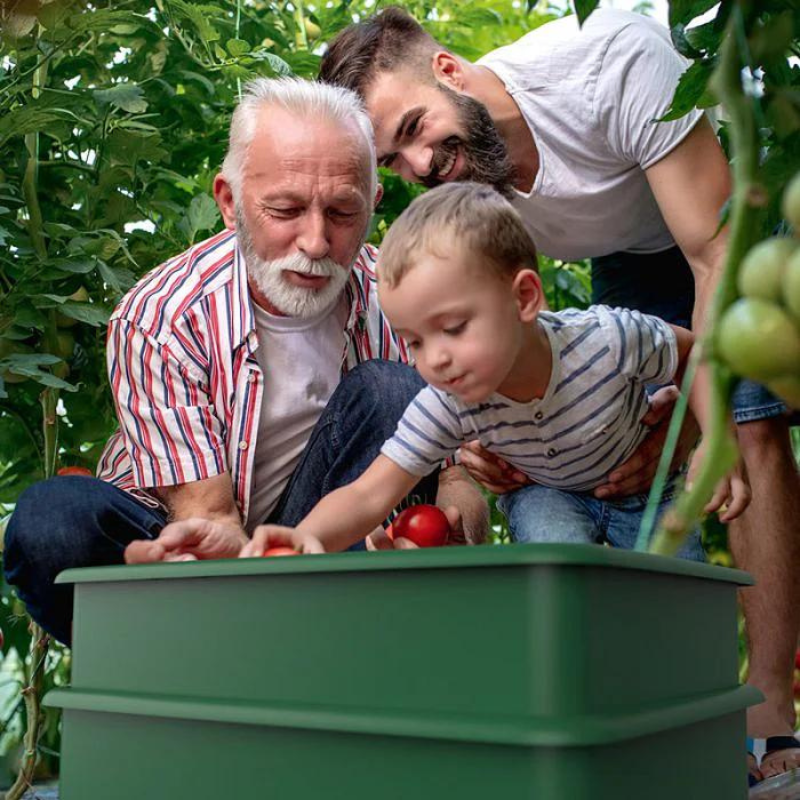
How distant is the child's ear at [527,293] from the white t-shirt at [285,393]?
0.61 m

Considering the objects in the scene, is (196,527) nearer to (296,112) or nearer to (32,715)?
(296,112)

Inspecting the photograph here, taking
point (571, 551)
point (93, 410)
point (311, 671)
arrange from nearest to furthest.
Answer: point (571, 551) < point (311, 671) < point (93, 410)

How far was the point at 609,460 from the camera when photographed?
170cm

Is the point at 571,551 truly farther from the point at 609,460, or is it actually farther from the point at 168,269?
the point at 168,269

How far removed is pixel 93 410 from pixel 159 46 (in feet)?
2.58

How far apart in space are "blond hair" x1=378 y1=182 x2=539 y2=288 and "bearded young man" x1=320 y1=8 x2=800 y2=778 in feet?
1.59

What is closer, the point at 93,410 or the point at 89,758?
the point at 89,758

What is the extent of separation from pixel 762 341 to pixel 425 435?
126 centimetres

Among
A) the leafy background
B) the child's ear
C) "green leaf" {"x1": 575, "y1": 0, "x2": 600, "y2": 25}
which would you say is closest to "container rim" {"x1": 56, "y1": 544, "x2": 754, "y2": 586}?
"green leaf" {"x1": 575, "y1": 0, "x2": 600, "y2": 25}

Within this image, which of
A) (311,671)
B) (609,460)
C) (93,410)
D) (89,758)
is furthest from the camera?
(93,410)

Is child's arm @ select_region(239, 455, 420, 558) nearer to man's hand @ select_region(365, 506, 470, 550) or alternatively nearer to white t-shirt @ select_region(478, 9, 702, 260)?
man's hand @ select_region(365, 506, 470, 550)

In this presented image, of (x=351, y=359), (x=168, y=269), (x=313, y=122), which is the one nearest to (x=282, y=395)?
(x=351, y=359)

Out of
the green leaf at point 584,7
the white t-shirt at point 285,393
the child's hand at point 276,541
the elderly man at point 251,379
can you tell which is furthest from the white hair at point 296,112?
the green leaf at point 584,7

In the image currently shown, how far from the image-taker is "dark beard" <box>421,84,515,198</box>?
6.81 ft
